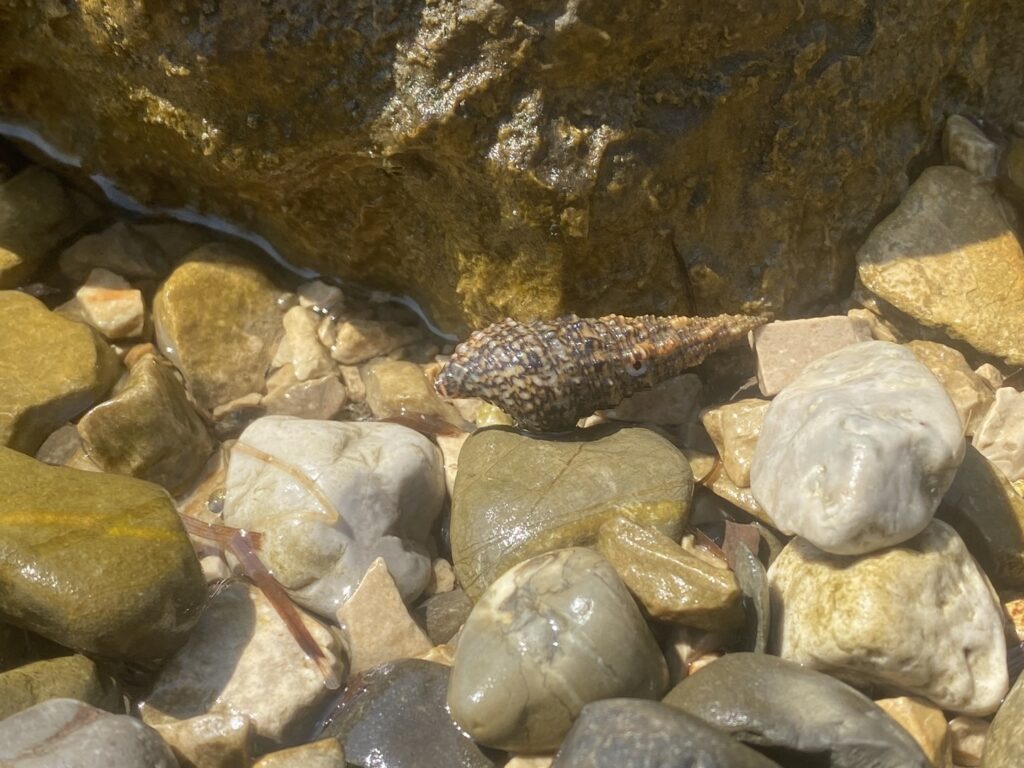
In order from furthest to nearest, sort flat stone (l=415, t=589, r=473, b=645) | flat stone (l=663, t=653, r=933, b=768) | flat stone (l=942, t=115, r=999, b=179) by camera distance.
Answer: flat stone (l=942, t=115, r=999, b=179)
flat stone (l=415, t=589, r=473, b=645)
flat stone (l=663, t=653, r=933, b=768)

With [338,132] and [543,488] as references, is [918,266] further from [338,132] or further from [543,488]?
[338,132]

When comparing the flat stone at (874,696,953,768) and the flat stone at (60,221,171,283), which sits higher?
the flat stone at (60,221,171,283)

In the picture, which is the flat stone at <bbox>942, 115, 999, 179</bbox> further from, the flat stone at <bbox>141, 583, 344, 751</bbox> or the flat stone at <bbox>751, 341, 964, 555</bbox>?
the flat stone at <bbox>141, 583, 344, 751</bbox>

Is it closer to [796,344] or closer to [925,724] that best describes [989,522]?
[925,724]

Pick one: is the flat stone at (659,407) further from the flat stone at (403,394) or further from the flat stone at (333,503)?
the flat stone at (333,503)

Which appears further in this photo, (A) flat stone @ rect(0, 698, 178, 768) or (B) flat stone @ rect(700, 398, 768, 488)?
(B) flat stone @ rect(700, 398, 768, 488)

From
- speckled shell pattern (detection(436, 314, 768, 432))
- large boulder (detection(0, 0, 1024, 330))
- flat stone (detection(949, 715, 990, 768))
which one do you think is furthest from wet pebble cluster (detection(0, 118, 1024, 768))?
large boulder (detection(0, 0, 1024, 330))

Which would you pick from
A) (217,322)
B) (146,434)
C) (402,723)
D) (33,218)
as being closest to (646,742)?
(402,723)
